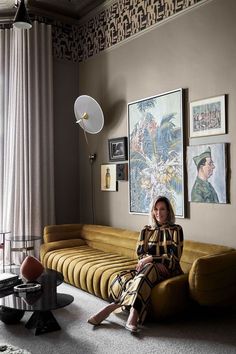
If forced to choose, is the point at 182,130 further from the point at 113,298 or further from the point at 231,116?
the point at 113,298

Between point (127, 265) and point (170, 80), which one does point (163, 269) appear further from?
point (170, 80)

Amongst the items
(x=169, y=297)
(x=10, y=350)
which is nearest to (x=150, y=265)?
(x=169, y=297)

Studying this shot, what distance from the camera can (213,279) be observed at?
3.17 m

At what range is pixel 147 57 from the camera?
470 cm

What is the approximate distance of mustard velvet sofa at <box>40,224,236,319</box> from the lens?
316cm

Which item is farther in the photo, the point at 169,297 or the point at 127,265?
the point at 127,265

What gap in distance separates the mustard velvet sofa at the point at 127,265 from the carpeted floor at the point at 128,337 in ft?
0.47

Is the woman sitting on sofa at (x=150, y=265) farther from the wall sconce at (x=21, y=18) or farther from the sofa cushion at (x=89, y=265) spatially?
the wall sconce at (x=21, y=18)

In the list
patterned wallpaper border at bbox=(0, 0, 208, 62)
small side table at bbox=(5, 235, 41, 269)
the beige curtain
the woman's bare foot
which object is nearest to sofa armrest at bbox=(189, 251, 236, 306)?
the woman's bare foot

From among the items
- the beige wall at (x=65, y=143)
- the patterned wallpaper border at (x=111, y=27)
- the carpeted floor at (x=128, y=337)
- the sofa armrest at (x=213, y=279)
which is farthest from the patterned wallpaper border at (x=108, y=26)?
the carpeted floor at (x=128, y=337)

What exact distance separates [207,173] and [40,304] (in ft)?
6.42

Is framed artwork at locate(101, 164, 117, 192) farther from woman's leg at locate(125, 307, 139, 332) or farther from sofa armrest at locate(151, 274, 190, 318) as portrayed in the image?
woman's leg at locate(125, 307, 139, 332)

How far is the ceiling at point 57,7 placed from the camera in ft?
17.8

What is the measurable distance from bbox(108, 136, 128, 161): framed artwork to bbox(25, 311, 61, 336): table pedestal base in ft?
7.72
